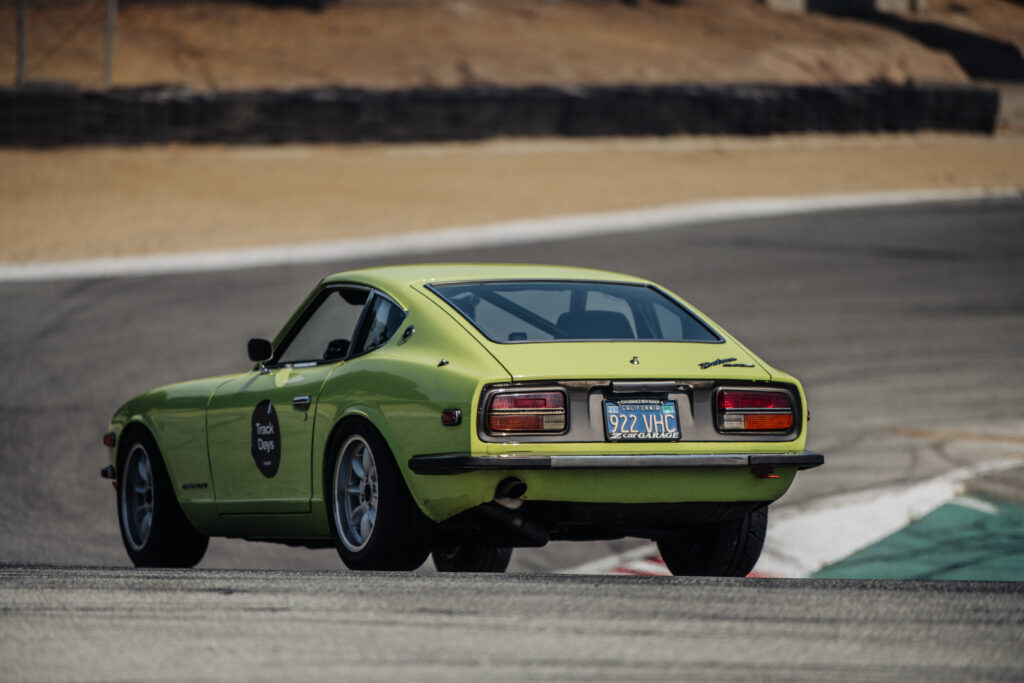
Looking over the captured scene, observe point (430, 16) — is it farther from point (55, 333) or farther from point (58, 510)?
point (58, 510)

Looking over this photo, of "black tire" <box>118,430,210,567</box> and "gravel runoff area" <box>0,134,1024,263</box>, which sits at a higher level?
"black tire" <box>118,430,210,567</box>

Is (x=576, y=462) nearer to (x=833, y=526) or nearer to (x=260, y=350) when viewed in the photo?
(x=260, y=350)

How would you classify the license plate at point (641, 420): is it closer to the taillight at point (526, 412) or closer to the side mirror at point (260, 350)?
the taillight at point (526, 412)

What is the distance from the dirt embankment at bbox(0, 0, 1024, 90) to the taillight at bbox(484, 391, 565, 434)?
28.7m

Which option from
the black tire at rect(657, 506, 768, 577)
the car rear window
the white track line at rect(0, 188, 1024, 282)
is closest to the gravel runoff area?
the white track line at rect(0, 188, 1024, 282)

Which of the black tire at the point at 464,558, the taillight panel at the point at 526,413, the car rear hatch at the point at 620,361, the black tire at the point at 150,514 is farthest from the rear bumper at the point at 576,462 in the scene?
the black tire at the point at 150,514

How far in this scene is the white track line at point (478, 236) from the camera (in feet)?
59.2

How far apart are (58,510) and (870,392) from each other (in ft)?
23.3

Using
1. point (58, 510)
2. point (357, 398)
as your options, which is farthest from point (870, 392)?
point (357, 398)

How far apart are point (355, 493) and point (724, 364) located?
1.60m

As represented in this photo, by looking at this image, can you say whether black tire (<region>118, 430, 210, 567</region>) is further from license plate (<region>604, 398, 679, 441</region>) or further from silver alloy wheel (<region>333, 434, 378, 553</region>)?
license plate (<region>604, 398, 679, 441</region>)

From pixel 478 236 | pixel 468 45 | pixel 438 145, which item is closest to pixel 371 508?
pixel 478 236

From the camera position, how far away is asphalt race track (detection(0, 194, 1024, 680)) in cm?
417

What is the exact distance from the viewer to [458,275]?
6.69 meters
